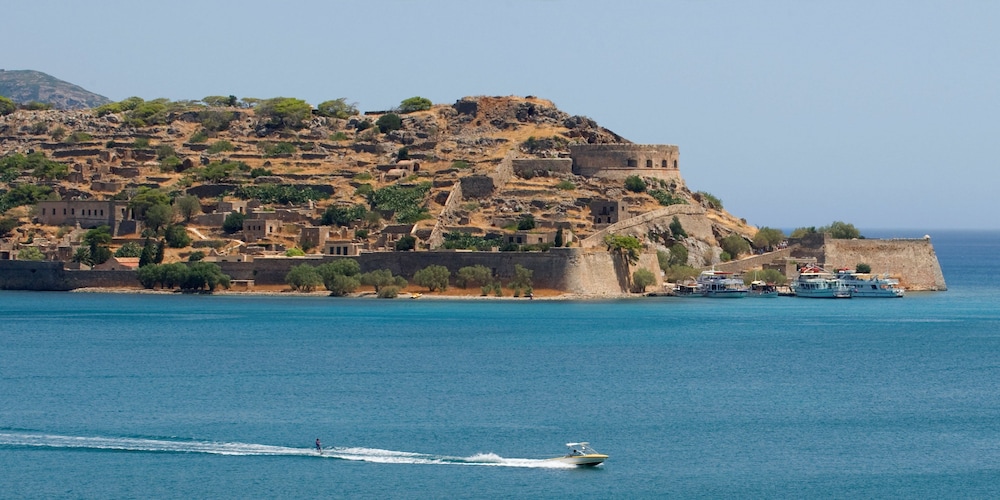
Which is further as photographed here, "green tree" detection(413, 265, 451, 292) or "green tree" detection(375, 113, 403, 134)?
"green tree" detection(375, 113, 403, 134)

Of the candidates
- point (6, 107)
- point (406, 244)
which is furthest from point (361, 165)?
point (6, 107)

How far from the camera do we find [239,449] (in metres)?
33.2

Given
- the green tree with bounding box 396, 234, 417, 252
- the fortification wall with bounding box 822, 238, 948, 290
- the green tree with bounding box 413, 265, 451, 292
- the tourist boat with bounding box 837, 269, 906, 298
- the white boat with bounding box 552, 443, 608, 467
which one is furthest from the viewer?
the fortification wall with bounding box 822, 238, 948, 290

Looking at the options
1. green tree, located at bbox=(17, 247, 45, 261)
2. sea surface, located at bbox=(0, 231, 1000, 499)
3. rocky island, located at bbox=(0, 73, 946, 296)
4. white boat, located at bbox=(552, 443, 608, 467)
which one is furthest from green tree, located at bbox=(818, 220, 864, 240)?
white boat, located at bbox=(552, 443, 608, 467)

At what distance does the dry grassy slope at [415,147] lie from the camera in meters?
79.2

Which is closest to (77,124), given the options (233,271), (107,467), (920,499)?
(233,271)

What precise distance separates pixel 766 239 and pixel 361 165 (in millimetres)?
20184

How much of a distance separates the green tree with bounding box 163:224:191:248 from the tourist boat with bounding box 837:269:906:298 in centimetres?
2797

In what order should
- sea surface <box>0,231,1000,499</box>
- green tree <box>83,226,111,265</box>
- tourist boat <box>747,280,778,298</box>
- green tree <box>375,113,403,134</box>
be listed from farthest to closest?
green tree <box>375,113,403,134</box>
tourist boat <box>747,280,778,298</box>
green tree <box>83,226,111,265</box>
sea surface <box>0,231,1000,499</box>

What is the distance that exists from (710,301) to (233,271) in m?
19.5

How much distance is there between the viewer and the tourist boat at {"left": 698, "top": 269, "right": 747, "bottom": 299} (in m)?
74.4

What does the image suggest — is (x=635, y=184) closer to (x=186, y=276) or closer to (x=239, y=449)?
(x=186, y=276)

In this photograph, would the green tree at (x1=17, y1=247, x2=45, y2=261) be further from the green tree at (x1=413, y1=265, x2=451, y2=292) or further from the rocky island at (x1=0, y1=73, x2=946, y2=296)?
the green tree at (x1=413, y1=265, x2=451, y2=292)

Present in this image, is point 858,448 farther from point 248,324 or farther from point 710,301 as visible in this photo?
point 710,301
